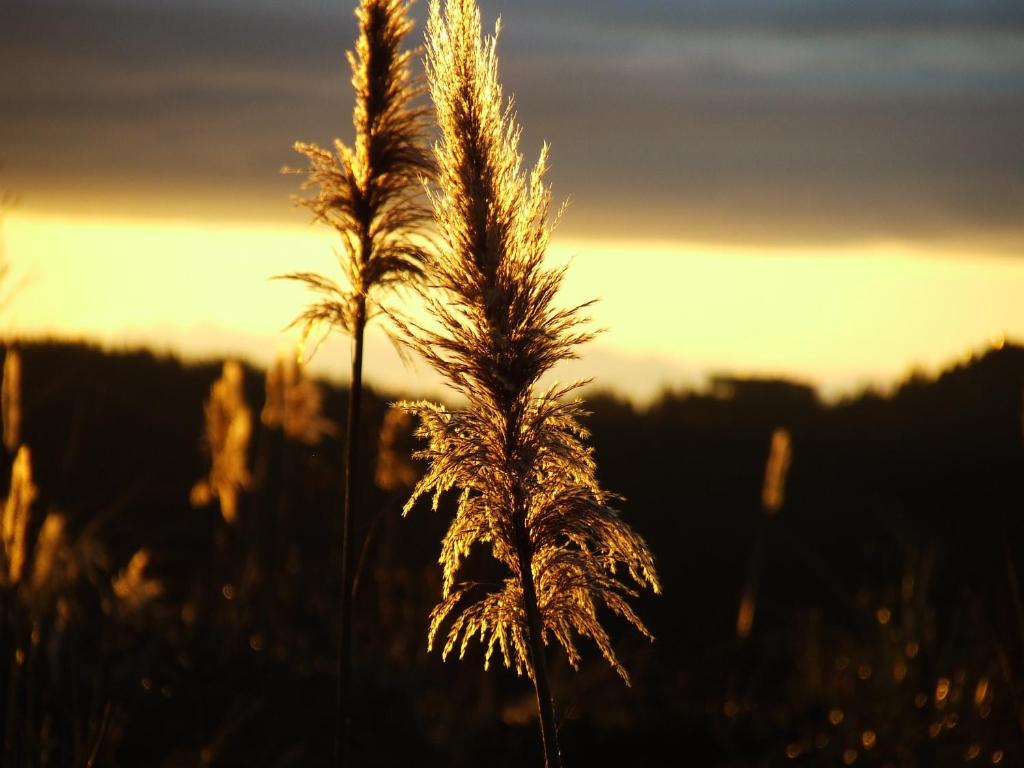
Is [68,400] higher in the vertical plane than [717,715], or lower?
higher

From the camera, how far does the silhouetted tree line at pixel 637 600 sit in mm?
6773

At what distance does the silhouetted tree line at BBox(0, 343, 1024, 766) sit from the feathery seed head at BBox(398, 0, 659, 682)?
38 centimetres

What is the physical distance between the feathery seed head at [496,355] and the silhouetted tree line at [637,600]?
0.38 metres

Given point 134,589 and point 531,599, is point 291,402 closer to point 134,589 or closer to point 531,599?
point 134,589

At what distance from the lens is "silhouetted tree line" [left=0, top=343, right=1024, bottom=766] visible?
6.77 metres

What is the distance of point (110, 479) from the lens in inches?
690

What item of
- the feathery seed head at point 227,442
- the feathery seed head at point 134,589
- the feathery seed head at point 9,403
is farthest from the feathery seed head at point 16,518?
the feathery seed head at point 227,442

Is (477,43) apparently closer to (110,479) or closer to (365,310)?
(365,310)

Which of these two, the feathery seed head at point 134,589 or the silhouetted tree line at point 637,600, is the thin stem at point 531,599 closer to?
the silhouetted tree line at point 637,600

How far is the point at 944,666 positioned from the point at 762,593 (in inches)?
287

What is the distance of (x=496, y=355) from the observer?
2.04m

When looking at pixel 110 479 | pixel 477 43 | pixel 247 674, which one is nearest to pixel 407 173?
pixel 477 43

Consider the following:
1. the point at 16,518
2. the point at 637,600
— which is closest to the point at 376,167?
the point at 16,518

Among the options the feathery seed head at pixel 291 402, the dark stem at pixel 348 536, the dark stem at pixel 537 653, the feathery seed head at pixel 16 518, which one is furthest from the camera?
the feathery seed head at pixel 291 402
